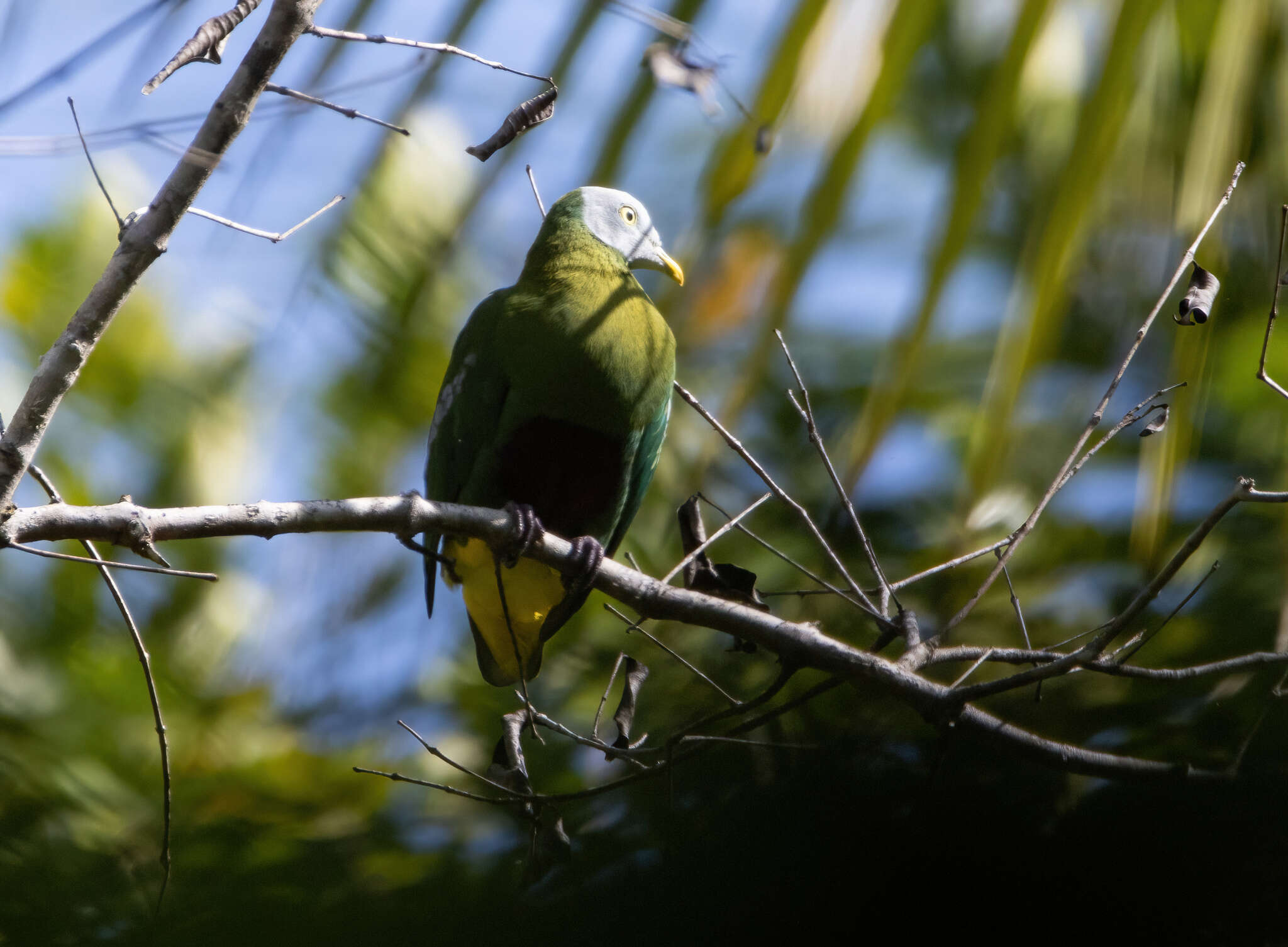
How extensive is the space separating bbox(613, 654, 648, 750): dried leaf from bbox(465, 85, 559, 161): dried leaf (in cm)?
113

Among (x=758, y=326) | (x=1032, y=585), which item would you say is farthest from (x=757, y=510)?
(x=758, y=326)

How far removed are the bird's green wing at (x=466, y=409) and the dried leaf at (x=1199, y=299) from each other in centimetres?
169

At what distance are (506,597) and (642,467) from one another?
571mm

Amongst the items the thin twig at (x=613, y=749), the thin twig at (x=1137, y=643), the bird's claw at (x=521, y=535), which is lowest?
the thin twig at (x=613, y=749)

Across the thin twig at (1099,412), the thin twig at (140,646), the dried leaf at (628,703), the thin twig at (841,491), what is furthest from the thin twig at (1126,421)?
the thin twig at (140,646)

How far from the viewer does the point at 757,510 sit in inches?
152

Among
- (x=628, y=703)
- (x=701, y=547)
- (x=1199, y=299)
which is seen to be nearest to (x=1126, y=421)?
(x=1199, y=299)

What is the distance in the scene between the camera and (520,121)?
1.72 m

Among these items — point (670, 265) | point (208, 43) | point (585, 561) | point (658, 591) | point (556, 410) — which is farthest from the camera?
point (670, 265)

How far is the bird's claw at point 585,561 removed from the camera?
7.58ft

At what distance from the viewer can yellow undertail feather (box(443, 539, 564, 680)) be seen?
2.98m

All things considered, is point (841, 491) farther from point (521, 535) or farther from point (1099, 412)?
point (521, 535)

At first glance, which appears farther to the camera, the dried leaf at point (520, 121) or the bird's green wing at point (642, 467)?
the bird's green wing at point (642, 467)

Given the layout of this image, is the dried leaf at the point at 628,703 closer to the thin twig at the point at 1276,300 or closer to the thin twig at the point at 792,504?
the thin twig at the point at 792,504
